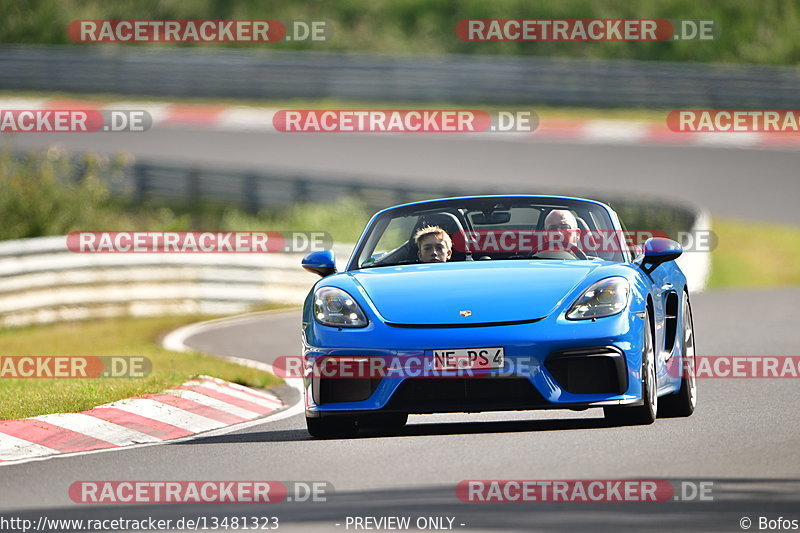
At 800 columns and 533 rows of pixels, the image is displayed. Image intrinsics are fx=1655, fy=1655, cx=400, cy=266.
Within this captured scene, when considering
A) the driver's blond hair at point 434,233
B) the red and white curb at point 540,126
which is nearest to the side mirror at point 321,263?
the driver's blond hair at point 434,233

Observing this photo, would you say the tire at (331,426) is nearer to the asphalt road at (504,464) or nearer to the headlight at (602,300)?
the asphalt road at (504,464)

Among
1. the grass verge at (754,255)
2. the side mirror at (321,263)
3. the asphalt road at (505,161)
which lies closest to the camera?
the side mirror at (321,263)

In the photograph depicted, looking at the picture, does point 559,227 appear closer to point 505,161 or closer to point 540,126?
point 505,161

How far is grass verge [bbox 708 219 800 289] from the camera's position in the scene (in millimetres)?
23831

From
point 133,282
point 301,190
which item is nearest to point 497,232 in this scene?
point 133,282

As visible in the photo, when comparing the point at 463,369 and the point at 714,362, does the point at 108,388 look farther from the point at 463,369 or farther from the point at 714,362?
the point at 714,362

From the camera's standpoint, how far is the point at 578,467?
7.65 meters

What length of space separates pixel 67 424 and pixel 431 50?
3459 centimetres

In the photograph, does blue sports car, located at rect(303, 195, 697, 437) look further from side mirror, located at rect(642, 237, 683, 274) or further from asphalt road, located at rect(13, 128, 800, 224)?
A: asphalt road, located at rect(13, 128, 800, 224)

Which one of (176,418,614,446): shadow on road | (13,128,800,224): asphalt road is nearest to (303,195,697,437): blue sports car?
(176,418,614,446): shadow on road

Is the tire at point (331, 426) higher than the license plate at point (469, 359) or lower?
lower

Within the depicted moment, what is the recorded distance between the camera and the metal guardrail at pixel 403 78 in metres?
34.2

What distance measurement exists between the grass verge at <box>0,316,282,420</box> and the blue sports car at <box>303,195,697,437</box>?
2121 mm

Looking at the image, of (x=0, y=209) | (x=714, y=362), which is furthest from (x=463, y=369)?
(x=0, y=209)
